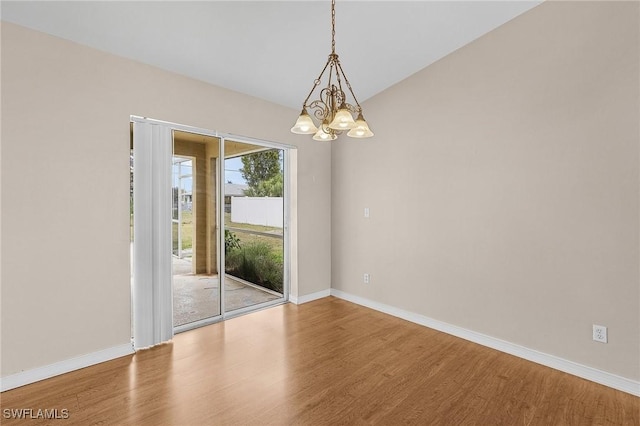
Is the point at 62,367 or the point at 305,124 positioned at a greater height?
the point at 305,124

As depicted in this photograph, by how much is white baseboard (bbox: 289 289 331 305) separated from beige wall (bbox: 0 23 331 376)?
202cm

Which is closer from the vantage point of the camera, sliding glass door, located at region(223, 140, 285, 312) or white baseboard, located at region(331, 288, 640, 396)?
white baseboard, located at region(331, 288, 640, 396)

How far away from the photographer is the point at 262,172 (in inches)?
163

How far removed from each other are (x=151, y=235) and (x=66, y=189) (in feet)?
2.50

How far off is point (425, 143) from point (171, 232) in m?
2.94

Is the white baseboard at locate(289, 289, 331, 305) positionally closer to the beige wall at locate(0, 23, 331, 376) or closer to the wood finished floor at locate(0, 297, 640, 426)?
the wood finished floor at locate(0, 297, 640, 426)

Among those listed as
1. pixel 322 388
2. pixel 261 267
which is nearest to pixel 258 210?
pixel 261 267

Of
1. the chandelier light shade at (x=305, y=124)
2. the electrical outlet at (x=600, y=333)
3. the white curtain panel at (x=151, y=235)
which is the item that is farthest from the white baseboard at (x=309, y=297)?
the electrical outlet at (x=600, y=333)

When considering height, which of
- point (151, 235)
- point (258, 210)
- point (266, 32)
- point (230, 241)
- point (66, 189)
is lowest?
point (230, 241)

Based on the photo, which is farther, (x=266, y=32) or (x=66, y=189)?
(x=266, y=32)

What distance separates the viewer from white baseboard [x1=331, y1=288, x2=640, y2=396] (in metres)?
2.32

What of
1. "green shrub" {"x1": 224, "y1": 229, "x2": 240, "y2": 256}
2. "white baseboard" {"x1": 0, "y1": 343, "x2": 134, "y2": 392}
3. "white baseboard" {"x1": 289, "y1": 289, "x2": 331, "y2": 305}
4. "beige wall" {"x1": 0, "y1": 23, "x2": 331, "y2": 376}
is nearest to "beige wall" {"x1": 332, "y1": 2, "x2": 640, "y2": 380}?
"white baseboard" {"x1": 289, "y1": 289, "x2": 331, "y2": 305}

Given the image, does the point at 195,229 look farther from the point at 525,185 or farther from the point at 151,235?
the point at 525,185

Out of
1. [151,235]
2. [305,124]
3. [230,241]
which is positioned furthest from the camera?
[230,241]
